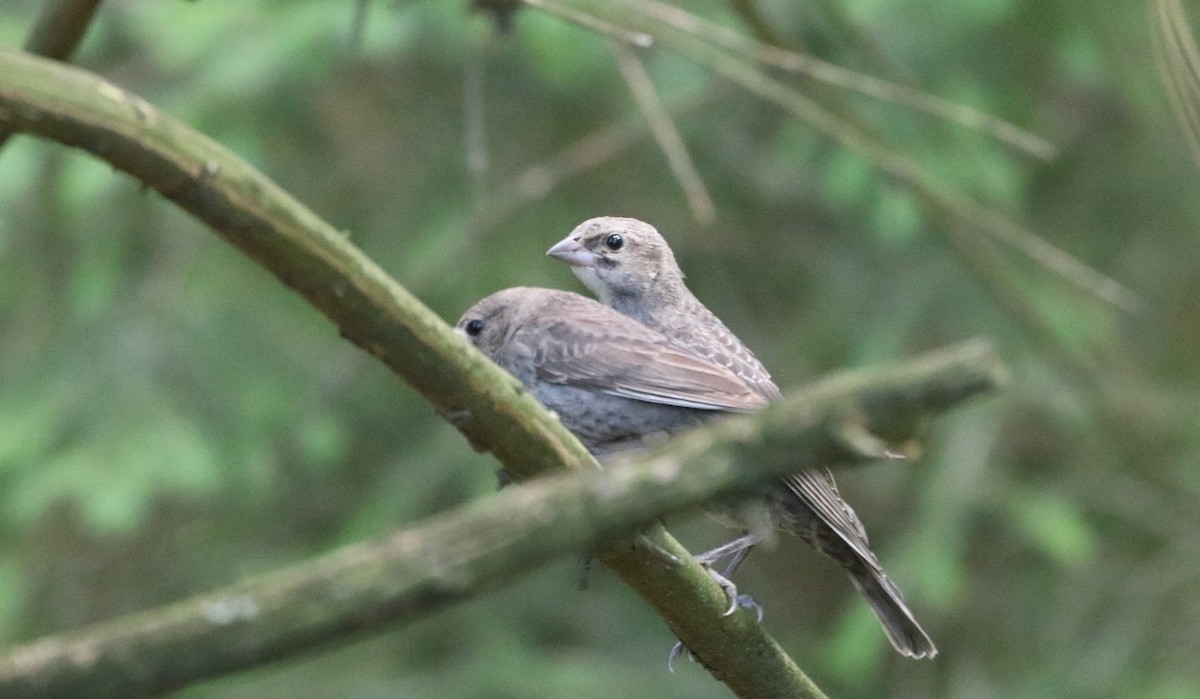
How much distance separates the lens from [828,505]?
3.60 m

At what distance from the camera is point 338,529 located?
25.5 ft

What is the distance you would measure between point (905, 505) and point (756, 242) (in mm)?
1608

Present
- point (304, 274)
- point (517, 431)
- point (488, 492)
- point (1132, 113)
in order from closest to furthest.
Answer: point (304, 274) → point (517, 431) → point (488, 492) → point (1132, 113)

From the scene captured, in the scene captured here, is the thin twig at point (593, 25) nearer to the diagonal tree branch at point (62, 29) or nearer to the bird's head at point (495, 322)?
the bird's head at point (495, 322)

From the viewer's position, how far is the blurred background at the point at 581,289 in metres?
6.48

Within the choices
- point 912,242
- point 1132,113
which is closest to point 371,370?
point 912,242

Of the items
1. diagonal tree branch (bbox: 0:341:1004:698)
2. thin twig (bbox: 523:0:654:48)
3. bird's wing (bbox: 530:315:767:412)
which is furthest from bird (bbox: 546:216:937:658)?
diagonal tree branch (bbox: 0:341:1004:698)

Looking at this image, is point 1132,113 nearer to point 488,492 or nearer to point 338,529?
point 488,492

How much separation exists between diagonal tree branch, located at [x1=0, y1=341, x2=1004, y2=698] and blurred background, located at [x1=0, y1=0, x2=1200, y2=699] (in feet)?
12.4

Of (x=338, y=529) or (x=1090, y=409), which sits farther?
(x=338, y=529)

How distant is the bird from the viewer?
143 inches

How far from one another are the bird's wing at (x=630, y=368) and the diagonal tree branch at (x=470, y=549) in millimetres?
1659

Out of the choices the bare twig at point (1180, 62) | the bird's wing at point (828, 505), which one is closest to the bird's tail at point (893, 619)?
the bird's wing at point (828, 505)

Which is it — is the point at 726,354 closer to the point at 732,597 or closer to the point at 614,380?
the point at 614,380
